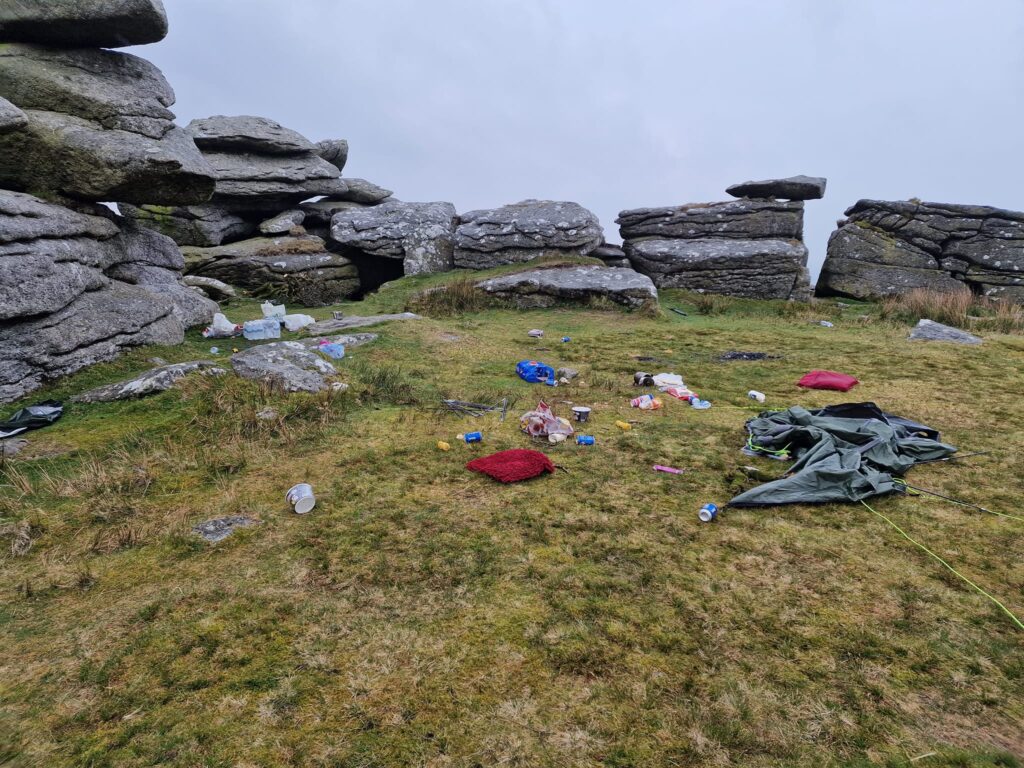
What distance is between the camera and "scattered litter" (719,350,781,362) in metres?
9.28

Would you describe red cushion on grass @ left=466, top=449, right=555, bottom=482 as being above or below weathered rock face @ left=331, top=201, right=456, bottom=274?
below

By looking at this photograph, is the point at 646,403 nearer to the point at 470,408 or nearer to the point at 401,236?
the point at 470,408

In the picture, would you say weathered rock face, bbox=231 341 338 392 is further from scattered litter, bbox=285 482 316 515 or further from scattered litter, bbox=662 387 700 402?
scattered litter, bbox=662 387 700 402

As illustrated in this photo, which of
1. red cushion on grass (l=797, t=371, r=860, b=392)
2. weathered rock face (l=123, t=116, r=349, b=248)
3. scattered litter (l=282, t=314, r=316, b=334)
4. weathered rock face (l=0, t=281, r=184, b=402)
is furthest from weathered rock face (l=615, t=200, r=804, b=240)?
weathered rock face (l=0, t=281, r=184, b=402)

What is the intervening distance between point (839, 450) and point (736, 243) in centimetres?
1303

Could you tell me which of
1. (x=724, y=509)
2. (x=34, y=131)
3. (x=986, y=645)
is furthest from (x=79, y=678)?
(x=34, y=131)

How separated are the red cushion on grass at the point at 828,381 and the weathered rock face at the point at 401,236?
1171 centimetres

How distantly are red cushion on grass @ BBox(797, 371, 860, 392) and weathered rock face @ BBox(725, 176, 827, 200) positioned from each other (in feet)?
37.3

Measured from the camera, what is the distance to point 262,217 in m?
17.4

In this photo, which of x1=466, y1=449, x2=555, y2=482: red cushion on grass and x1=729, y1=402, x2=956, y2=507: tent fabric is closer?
x1=729, y1=402, x2=956, y2=507: tent fabric

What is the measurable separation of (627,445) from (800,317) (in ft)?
34.2

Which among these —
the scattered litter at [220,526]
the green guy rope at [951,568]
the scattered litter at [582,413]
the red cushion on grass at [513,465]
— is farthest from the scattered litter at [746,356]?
the scattered litter at [220,526]

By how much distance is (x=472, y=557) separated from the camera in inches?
142

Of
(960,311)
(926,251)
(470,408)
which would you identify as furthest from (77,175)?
(926,251)
